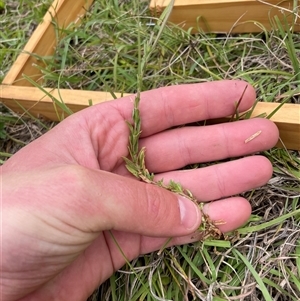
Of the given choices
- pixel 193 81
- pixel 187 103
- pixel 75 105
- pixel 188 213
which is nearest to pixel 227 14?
pixel 193 81

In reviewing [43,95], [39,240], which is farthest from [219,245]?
[43,95]

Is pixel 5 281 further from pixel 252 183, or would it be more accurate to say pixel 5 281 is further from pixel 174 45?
pixel 174 45

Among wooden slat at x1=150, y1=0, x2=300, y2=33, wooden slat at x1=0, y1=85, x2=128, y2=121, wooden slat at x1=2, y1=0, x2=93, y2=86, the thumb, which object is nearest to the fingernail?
the thumb

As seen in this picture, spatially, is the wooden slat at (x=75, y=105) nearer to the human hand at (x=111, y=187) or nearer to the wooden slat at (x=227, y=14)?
the human hand at (x=111, y=187)

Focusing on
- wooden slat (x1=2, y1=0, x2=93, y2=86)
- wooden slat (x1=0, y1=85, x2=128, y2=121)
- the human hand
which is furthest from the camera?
wooden slat (x1=2, y1=0, x2=93, y2=86)

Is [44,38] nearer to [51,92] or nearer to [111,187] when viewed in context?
[51,92]

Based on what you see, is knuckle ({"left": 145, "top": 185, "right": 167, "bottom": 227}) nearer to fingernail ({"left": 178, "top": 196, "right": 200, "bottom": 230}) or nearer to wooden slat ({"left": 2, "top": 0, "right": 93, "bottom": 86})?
fingernail ({"left": 178, "top": 196, "right": 200, "bottom": 230})
